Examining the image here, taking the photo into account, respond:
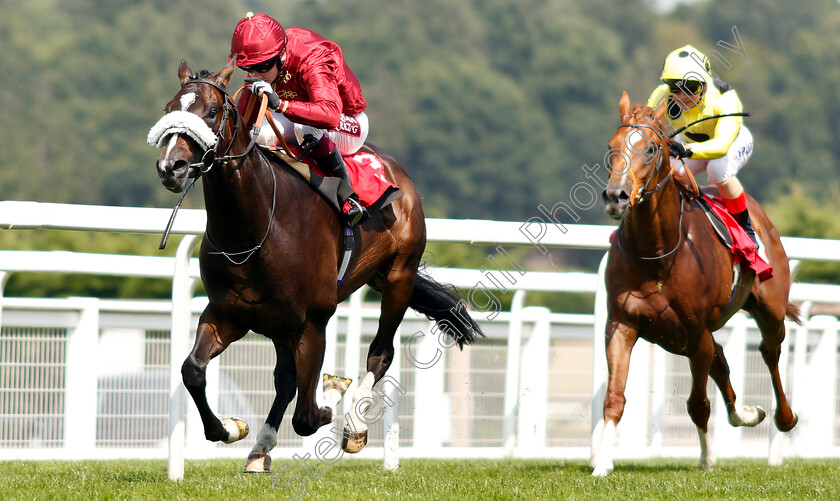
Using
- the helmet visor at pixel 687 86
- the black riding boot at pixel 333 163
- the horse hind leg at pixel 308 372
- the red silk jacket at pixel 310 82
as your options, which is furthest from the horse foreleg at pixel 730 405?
the red silk jacket at pixel 310 82

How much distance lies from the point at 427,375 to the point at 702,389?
1946 mm

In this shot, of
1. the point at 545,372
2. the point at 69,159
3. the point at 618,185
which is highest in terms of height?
the point at 69,159

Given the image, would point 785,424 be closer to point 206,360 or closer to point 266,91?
point 206,360

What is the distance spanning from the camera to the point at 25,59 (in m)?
56.5

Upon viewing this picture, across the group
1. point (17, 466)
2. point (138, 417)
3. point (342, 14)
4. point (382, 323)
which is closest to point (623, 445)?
point (382, 323)

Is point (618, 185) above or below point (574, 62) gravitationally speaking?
below

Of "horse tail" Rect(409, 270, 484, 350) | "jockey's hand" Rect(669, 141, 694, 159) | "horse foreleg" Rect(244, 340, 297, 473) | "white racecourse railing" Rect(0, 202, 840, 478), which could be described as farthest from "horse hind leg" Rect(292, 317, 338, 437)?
"jockey's hand" Rect(669, 141, 694, 159)

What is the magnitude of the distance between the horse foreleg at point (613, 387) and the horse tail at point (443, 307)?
2.76 feet

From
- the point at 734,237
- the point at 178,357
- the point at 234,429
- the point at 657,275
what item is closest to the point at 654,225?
the point at 657,275

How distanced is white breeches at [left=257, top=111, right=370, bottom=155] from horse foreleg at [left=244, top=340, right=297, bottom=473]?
3.16 feet

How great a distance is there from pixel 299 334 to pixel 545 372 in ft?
9.60

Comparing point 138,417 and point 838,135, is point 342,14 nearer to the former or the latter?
point 838,135

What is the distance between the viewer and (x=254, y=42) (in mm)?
5273

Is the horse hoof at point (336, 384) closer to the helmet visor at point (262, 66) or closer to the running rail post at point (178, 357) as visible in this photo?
the running rail post at point (178, 357)
